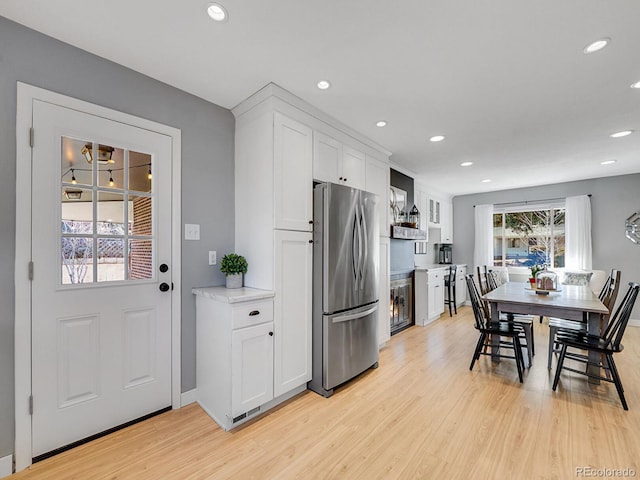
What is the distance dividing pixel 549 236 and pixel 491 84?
4.94 metres

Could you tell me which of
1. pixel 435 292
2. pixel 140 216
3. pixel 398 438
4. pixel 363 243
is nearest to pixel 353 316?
pixel 363 243

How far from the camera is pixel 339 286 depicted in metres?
2.53

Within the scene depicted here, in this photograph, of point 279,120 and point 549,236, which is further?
point 549,236

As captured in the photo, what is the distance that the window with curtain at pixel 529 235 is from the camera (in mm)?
5656

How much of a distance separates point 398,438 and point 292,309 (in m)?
1.15

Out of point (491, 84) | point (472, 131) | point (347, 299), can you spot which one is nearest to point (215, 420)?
point (347, 299)

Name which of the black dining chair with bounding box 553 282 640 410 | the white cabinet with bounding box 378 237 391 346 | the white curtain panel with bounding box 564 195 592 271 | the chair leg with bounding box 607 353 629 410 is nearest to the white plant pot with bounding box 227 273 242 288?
the white cabinet with bounding box 378 237 391 346

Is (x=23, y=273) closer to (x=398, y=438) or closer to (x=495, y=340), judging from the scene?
(x=398, y=438)

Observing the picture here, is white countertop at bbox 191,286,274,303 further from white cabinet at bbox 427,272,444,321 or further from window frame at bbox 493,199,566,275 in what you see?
window frame at bbox 493,199,566,275

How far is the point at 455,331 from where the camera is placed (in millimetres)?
4418

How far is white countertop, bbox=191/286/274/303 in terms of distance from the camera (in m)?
1.98

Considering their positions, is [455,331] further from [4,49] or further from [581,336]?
[4,49]

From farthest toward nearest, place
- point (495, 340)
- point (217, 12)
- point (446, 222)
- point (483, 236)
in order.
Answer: point (446, 222), point (483, 236), point (495, 340), point (217, 12)

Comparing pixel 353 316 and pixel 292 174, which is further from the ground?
pixel 292 174
